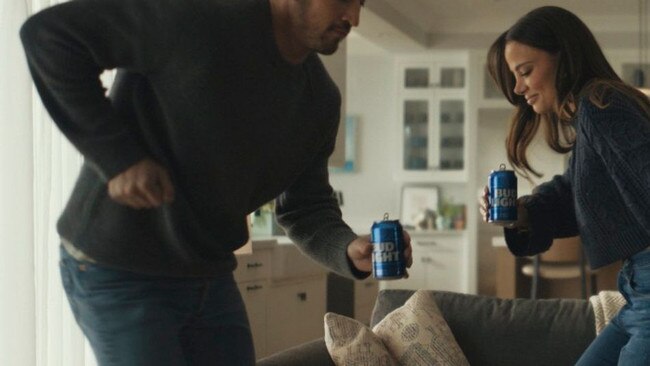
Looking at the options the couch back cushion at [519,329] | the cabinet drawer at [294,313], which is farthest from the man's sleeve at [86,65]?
the cabinet drawer at [294,313]

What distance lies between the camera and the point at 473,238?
8500 millimetres

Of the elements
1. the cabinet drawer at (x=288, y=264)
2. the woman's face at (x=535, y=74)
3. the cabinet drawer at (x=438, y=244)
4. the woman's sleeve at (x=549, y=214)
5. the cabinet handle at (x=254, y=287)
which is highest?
the woman's face at (x=535, y=74)

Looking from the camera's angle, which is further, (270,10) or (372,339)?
(372,339)

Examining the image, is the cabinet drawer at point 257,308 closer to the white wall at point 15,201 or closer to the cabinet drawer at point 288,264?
the cabinet drawer at point 288,264

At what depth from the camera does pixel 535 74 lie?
6.67 feet

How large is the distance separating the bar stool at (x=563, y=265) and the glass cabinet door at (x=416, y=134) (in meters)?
2.36

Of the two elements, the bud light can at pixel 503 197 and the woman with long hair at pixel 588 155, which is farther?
the bud light can at pixel 503 197

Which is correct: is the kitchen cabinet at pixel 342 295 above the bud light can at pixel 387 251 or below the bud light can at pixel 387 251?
below

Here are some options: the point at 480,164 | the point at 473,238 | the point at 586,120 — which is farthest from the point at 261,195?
the point at 480,164

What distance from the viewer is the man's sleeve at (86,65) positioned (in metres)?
1.29

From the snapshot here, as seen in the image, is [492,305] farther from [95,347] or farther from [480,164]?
[480,164]

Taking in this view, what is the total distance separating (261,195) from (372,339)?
166 cm

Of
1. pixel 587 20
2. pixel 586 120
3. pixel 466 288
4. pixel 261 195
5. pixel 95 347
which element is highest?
pixel 587 20

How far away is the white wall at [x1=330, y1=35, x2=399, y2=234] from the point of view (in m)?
8.98
